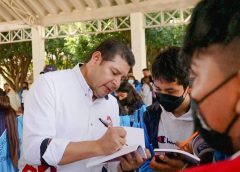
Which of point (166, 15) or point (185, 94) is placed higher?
point (166, 15)

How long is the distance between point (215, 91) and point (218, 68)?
5 centimetres

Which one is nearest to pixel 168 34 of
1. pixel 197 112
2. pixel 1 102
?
pixel 1 102

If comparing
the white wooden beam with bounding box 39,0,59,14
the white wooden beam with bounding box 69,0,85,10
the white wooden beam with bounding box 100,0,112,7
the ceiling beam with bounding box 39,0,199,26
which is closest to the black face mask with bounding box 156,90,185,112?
the ceiling beam with bounding box 39,0,199,26

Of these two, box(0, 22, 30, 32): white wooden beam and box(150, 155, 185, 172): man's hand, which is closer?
box(150, 155, 185, 172): man's hand

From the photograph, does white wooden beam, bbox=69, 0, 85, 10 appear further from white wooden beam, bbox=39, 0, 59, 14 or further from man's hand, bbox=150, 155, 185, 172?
man's hand, bbox=150, 155, 185, 172

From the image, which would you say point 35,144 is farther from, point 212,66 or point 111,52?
point 212,66

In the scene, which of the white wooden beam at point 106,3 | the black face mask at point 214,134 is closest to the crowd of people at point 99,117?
the black face mask at point 214,134

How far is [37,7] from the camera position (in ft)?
38.6

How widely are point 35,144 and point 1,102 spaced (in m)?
1.78

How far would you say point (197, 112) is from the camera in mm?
1030

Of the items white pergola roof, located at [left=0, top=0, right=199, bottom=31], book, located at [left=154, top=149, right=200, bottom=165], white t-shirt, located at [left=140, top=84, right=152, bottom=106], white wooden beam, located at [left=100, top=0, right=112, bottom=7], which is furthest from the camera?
white wooden beam, located at [left=100, top=0, right=112, bottom=7]

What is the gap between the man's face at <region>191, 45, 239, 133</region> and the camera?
89 cm

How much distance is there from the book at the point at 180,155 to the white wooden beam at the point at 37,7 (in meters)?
10.0

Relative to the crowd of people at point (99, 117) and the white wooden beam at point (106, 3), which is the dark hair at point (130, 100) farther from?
the white wooden beam at point (106, 3)
